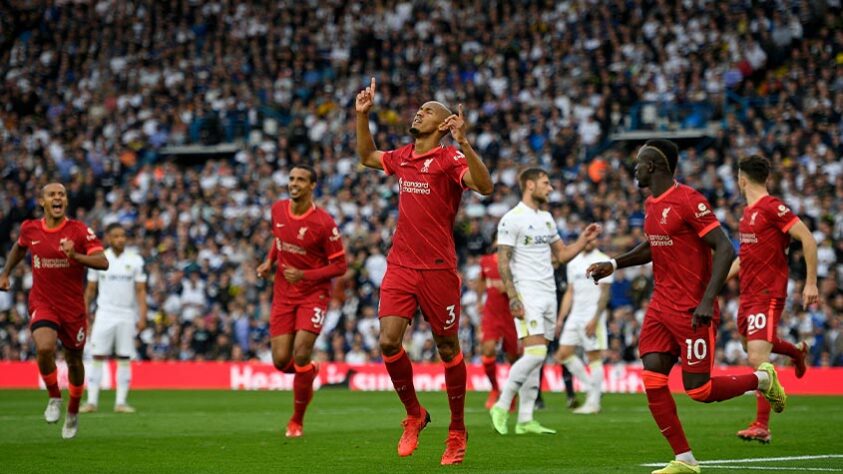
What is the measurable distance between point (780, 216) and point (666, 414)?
3598mm

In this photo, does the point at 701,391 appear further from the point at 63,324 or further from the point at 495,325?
the point at 495,325

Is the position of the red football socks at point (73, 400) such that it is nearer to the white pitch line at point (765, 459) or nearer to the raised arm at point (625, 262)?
the raised arm at point (625, 262)

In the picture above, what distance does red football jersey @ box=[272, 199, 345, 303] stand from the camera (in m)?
14.6

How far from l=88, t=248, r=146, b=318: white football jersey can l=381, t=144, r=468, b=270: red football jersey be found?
10.9 metres

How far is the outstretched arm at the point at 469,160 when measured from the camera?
10109 mm

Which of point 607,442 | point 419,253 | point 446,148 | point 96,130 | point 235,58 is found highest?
point 235,58

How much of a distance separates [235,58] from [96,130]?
4.91 m

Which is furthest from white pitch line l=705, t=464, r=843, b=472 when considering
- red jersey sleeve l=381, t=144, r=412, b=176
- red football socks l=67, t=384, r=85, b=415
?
red football socks l=67, t=384, r=85, b=415

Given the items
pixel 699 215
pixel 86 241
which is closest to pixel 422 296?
pixel 699 215

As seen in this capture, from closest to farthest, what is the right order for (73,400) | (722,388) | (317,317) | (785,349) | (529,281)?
(722,388) → (785,349) → (73,400) → (317,317) → (529,281)

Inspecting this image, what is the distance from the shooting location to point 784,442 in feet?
42.5

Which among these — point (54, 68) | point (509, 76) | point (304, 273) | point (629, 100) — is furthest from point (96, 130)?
point (304, 273)

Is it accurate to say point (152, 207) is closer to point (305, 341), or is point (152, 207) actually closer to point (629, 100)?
point (629, 100)

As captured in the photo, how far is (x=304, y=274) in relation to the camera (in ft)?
47.4
